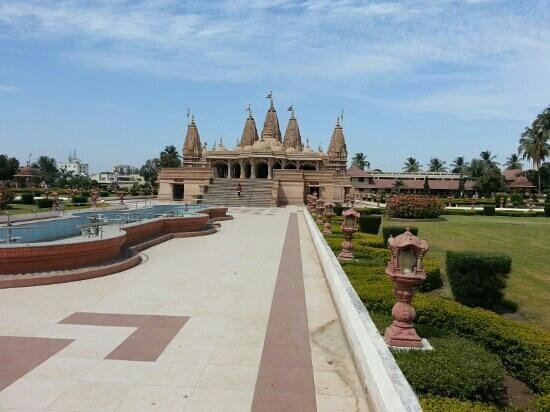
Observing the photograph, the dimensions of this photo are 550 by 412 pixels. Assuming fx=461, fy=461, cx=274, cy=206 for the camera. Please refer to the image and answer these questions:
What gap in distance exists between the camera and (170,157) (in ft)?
316

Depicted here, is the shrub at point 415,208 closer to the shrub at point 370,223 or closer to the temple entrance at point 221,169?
the shrub at point 370,223

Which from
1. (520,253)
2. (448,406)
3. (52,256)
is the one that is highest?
(52,256)

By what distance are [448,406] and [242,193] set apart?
38.3 m

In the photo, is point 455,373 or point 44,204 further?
point 44,204

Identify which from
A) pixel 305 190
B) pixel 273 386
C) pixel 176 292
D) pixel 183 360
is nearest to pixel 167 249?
pixel 176 292

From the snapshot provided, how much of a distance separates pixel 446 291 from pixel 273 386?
617 centimetres

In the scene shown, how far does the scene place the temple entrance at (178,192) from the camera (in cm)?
4756

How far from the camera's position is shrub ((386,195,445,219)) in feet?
94.3

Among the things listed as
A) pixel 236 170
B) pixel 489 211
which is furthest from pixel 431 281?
pixel 236 170

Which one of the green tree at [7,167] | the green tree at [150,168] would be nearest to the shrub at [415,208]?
the green tree at [7,167]

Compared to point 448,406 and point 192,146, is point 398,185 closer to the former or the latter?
point 192,146

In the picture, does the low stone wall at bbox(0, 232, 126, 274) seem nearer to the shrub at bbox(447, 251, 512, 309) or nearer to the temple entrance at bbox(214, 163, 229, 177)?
the shrub at bbox(447, 251, 512, 309)

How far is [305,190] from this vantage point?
44.9 metres

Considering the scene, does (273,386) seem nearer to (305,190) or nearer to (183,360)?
(183,360)
